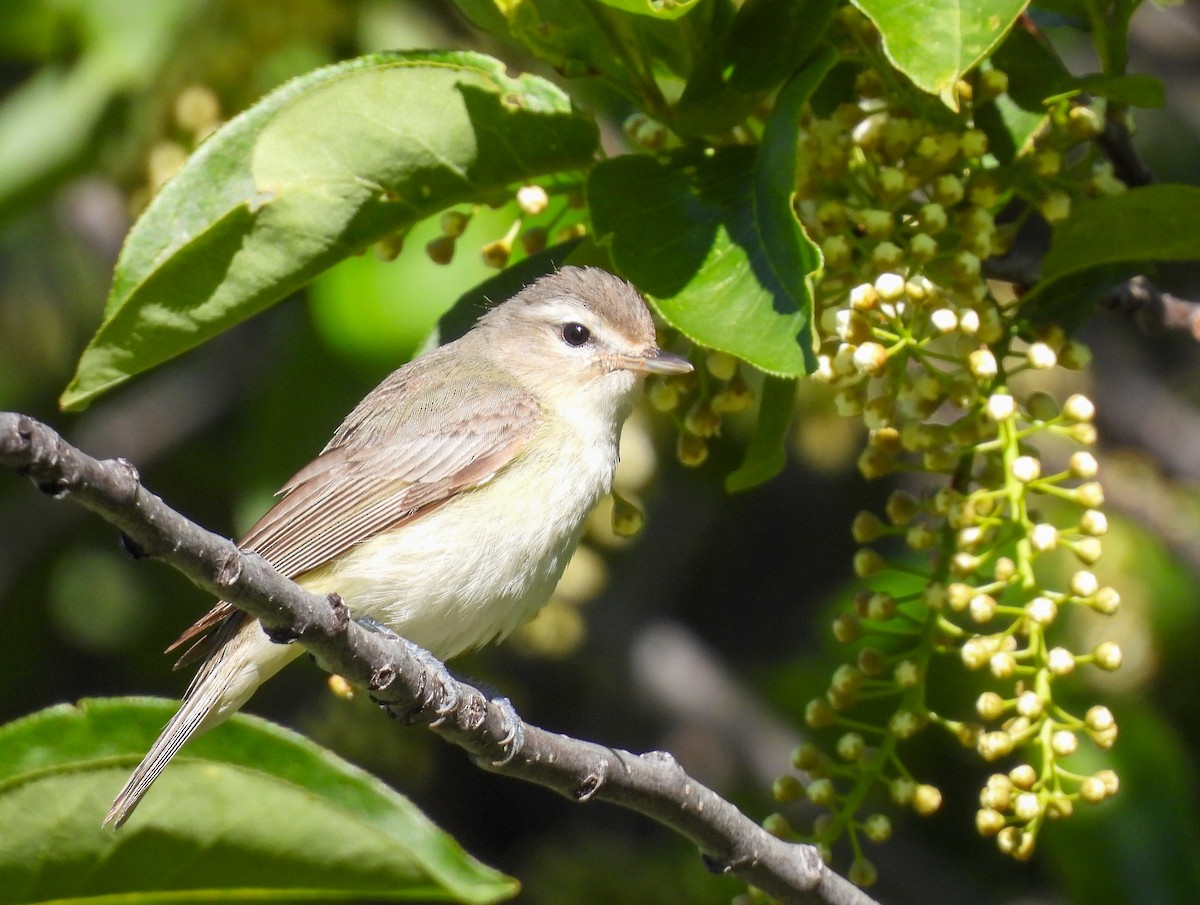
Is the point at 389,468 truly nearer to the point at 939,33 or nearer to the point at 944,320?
the point at 944,320

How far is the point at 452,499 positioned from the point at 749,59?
123 cm

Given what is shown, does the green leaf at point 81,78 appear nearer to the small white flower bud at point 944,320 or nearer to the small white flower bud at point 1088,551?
the small white flower bud at point 944,320

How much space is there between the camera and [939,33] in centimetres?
205

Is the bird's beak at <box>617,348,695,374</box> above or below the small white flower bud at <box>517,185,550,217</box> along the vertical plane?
below

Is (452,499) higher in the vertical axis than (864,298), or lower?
lower

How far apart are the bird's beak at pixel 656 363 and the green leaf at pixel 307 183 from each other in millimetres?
442

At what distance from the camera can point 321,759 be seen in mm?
2375

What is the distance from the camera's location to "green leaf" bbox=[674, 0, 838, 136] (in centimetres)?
233

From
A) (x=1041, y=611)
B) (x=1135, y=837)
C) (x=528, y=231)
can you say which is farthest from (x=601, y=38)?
(x=1135, y=837)

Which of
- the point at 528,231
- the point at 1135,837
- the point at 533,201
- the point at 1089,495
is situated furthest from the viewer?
the point at 1135,837

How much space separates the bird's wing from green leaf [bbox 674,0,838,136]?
3.45 feet

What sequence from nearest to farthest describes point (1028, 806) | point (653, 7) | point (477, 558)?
point (653, 7), point (1028, 806), point (477, 558)

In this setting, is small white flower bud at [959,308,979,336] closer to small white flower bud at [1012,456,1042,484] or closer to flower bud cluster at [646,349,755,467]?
small white flower bud at [1012,456,1042,484]

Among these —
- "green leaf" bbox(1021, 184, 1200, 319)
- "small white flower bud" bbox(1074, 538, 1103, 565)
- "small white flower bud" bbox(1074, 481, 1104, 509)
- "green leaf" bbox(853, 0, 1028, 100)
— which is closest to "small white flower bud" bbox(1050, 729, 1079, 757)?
"small white flower bud" bbox(1074, 538, 1103, 565)
